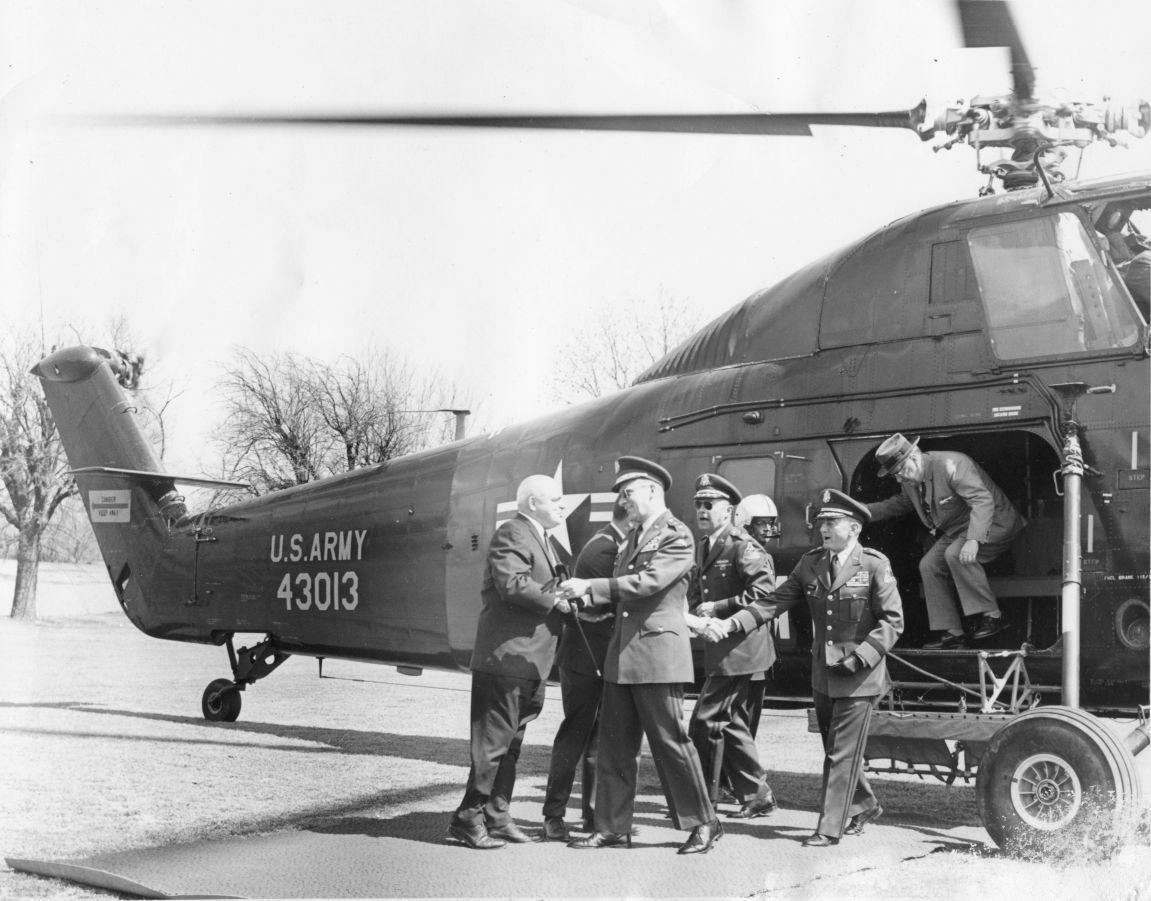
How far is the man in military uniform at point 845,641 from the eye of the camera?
18.3ft

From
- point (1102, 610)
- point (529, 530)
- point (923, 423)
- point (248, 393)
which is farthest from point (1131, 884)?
point (248, 393)

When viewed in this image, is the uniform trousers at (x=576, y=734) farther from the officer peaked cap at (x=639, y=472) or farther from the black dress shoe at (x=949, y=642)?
the black dress shoe at (x=949, y=642)

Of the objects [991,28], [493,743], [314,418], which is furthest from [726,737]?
[314,418]

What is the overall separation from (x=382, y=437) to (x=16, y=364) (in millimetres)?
7447

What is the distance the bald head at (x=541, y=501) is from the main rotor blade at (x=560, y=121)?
1.69 m

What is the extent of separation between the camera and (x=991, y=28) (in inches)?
194

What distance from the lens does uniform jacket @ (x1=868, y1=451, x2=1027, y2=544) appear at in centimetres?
599

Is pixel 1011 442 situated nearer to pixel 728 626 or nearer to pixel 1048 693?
pixel 1048 693

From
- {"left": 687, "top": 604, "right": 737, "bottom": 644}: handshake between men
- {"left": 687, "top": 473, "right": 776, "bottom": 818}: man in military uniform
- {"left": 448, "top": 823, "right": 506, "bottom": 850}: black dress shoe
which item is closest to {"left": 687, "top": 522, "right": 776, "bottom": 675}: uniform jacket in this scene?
{"left": 687, "top": 473, "right": 776, "bottom": 818}: man in military uniform

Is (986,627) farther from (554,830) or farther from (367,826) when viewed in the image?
(367,826)

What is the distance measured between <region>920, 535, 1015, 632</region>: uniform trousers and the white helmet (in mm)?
845

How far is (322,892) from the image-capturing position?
15.2 feet

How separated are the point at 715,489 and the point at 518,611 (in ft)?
5.06

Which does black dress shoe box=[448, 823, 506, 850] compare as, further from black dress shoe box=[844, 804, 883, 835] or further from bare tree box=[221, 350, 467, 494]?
bare tree box=[221, 350, 467, 494]
